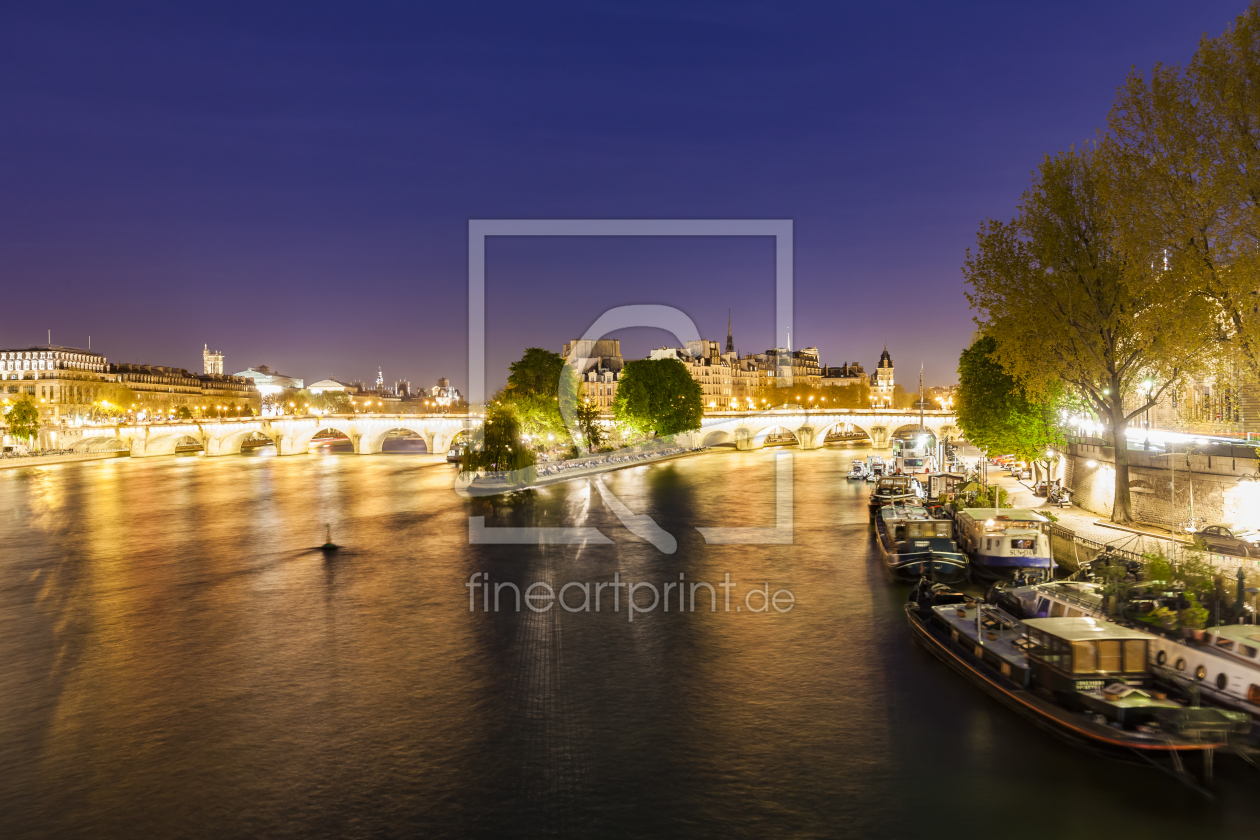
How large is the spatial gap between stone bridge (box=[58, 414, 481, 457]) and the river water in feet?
245

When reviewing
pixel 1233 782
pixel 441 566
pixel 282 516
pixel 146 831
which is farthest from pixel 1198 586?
pixel 282 516

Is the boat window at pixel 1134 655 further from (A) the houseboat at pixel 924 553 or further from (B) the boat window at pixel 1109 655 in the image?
(A) the houseboat at pixel 924 553

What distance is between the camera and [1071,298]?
113ft

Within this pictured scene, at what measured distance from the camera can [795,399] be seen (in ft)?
631

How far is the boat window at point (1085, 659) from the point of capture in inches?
690

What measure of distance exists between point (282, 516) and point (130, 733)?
38.1 metres

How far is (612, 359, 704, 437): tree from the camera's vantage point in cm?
10056

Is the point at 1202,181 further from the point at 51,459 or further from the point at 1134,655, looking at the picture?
the point at 51,459

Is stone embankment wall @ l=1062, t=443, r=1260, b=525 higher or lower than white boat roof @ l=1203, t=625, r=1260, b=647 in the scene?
higher

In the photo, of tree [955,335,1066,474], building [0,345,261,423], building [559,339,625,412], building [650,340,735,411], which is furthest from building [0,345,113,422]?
tree [955,335,1066,474]

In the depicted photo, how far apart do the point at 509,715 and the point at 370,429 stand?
101m

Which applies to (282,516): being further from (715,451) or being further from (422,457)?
(715,451)

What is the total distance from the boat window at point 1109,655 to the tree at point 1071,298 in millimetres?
19334

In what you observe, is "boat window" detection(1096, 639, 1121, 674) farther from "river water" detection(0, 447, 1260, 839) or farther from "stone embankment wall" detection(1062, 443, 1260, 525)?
"stone embankment wall" detection(1062, 443, 1260, 525)
